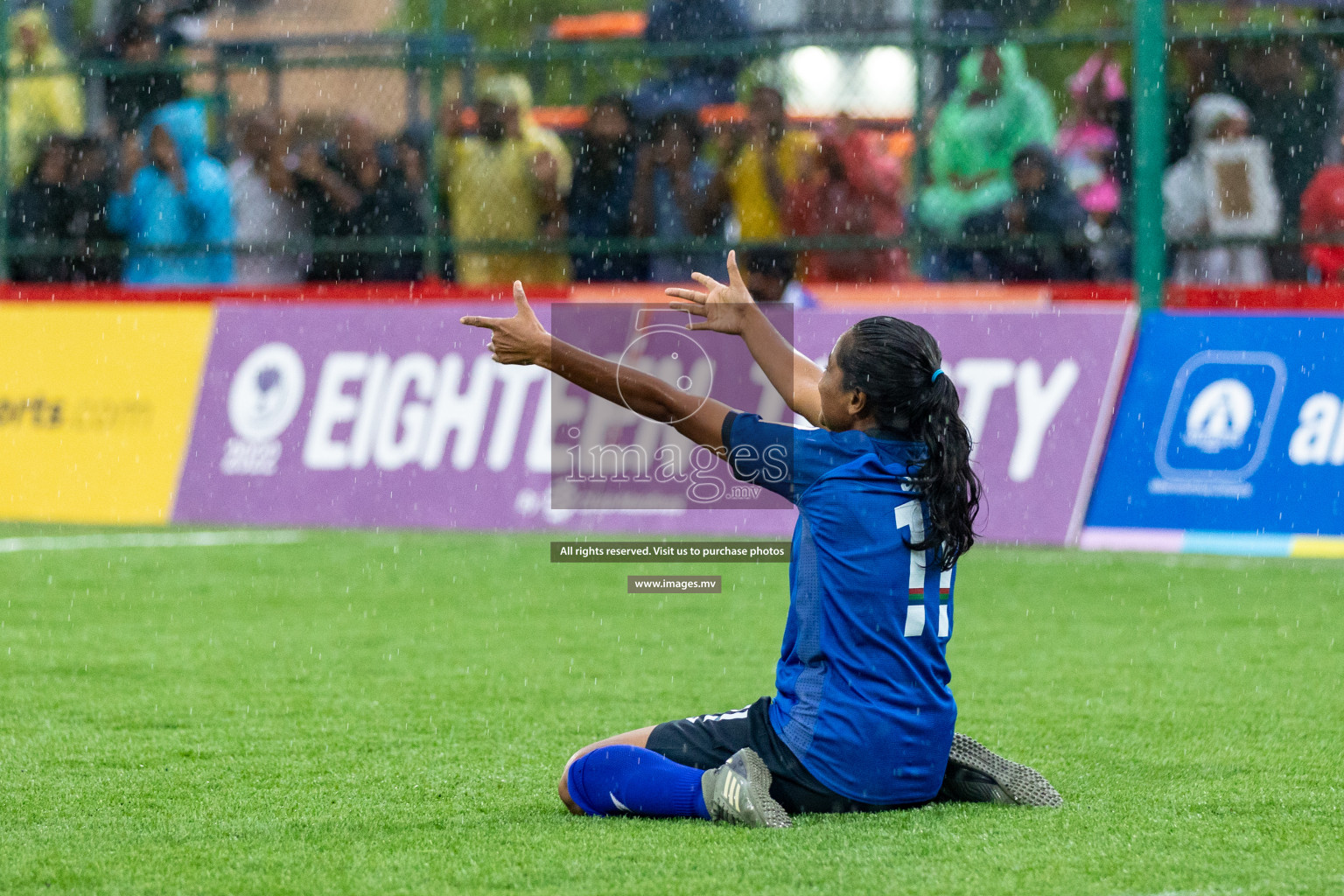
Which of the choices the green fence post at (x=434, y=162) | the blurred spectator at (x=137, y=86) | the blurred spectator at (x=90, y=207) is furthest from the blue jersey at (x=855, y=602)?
the blurred spectator at (x=90, y=207)

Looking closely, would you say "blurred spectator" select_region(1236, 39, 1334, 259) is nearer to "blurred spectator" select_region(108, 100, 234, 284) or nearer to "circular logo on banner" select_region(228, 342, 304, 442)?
"circular logo on banner" select_region(228, 342, 304, 442)

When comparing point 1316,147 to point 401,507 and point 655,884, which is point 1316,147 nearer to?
point 401,507

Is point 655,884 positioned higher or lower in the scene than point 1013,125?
lower

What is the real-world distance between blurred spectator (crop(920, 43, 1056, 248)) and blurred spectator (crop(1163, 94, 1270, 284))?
37.4 inches

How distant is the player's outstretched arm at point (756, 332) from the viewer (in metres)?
5.20

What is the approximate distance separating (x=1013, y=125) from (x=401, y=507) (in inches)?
176

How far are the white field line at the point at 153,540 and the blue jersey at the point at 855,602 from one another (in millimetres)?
7111

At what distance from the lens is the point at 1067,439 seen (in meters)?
10.9

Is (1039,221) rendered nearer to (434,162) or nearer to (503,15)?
(434,162)

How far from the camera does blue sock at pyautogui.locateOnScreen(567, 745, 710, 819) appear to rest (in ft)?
16.2

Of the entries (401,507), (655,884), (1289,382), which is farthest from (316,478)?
(655,884)

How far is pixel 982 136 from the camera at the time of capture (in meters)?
12.4

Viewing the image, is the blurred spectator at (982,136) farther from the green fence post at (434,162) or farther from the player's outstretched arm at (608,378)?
the player's outstretched arm at (608,378)

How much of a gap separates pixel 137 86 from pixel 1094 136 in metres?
6.55
